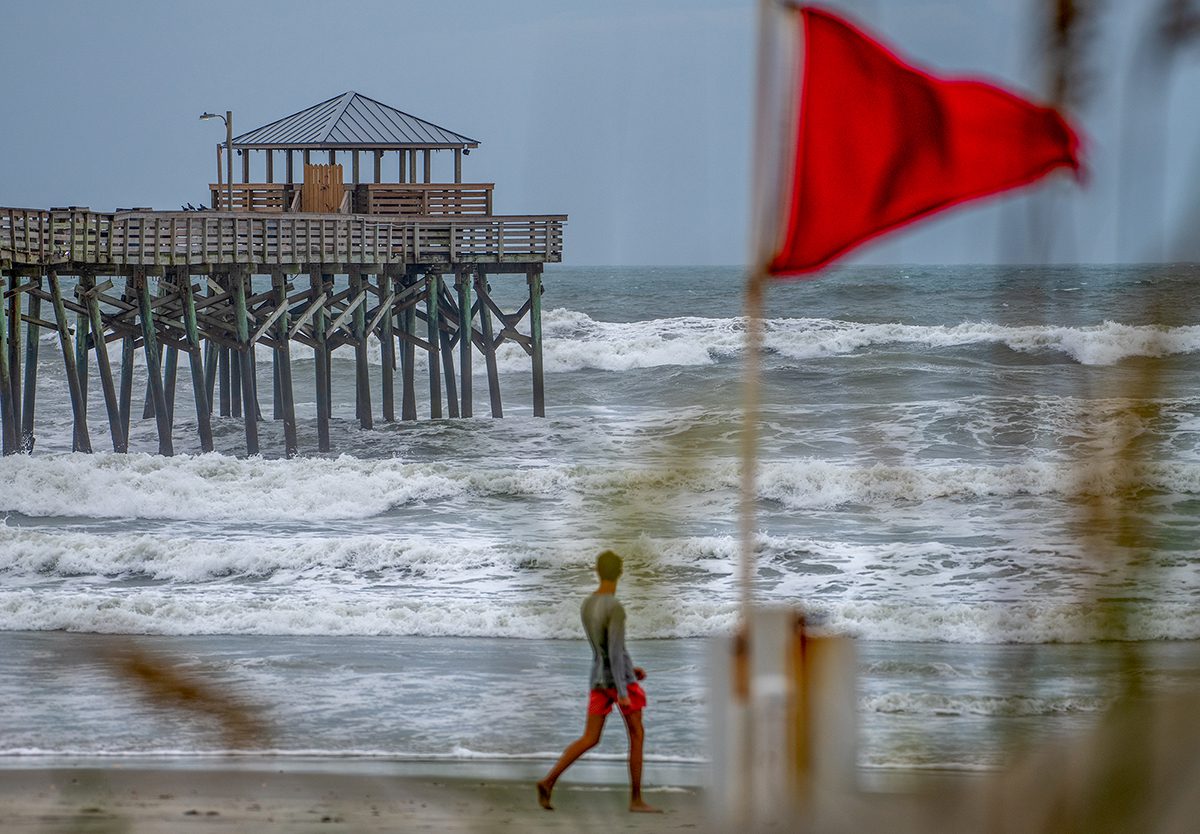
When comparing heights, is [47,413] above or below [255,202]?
below

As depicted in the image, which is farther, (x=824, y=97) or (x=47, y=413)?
(x=47, y=413)

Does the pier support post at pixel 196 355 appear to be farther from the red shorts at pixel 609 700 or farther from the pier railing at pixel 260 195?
the red shorts at pixel 609 700

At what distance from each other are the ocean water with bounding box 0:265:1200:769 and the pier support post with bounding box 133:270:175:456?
48 cm

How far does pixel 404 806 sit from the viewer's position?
7723 millimetres

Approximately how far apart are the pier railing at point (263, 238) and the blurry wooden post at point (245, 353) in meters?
0.53

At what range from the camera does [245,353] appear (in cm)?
2698

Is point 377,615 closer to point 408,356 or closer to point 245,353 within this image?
point 245,353

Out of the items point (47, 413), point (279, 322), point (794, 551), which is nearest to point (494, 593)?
point (794, 551)

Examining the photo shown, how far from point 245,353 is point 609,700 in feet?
70.1

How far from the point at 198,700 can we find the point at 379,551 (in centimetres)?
1717

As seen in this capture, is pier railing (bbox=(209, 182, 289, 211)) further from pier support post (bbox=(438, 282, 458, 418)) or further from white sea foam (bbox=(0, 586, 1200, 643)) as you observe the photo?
white sea foam (bbox=(0, 586, 1200, 643))

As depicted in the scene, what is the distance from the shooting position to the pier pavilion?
24484 mm

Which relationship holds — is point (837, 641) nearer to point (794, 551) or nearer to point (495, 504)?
point (794, 551)

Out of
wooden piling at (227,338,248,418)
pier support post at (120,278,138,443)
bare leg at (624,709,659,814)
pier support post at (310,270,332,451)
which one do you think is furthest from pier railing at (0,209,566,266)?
bare leg at (624,709,659,814)
